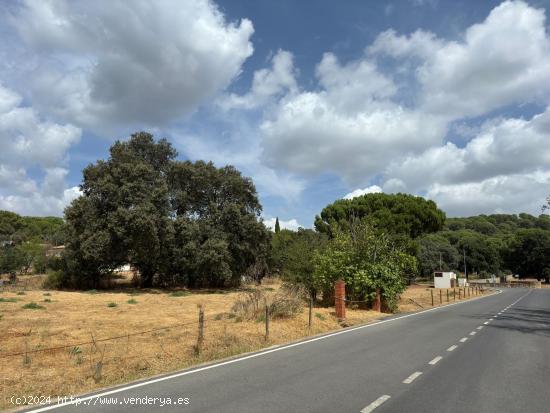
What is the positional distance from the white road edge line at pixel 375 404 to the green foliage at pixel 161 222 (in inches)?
1274

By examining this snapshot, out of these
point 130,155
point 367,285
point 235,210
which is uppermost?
point 130,155

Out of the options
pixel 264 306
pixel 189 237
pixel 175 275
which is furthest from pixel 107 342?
pixel 175 275

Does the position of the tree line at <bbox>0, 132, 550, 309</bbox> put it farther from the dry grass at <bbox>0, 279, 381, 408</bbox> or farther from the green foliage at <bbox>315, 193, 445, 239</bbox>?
the dry grass at <bbox>0, 279, 381, 408</bbox>

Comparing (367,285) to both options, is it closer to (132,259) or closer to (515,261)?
(132,259)

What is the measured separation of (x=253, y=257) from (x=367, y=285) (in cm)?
2314

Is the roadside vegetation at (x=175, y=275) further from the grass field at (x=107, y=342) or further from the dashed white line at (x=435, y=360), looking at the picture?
the dashed white line at (x=435, y=360)

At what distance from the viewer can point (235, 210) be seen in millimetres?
44281

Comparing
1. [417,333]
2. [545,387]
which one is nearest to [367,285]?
[417,333]

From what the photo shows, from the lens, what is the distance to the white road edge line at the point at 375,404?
636cm

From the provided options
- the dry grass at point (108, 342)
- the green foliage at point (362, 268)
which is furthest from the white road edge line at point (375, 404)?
the green foliage at point (362, 268)

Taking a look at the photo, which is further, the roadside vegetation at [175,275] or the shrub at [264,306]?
the shrub at [264,306]

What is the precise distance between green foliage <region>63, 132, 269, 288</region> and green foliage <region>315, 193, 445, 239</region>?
16549 mm

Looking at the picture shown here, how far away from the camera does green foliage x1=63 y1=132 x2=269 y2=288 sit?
38156 mm

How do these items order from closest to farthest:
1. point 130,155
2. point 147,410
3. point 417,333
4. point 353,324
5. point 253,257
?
point 147,410, point 417,333, point 353,324, point 130,155, point 253,257
